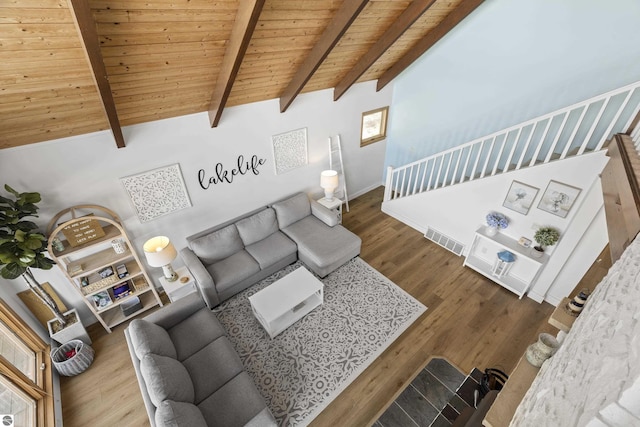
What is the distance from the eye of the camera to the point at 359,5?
2369mm

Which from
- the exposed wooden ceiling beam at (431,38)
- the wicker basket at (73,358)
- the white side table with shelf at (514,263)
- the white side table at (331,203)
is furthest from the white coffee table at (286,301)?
the exposed wooden ceiling beam at (431,38)

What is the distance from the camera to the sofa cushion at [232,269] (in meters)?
3.60

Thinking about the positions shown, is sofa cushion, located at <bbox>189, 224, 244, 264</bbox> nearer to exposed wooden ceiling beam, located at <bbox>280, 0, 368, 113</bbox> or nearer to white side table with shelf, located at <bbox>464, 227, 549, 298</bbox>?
exposed wooden ceiling beam, located at <bbox>280, 0, 368, 113</bbox>

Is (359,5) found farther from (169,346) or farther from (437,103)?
(169,346)

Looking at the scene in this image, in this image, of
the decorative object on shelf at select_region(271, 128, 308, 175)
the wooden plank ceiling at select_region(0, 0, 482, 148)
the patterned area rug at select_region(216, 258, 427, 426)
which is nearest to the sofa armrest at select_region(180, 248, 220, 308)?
the patterned area rug at select_region(216, 258, 427, 426)

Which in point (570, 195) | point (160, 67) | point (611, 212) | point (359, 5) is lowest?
point (570, 195)

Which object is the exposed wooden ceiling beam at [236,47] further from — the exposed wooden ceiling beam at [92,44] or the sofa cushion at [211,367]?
the sofa cushion at [211,367]

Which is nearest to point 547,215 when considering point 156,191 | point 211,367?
point 211,367

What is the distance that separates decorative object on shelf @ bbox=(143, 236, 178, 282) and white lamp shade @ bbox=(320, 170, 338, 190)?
249 centimetres

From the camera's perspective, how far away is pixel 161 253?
3.18 m

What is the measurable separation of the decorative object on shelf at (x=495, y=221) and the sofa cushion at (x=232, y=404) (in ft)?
11.2

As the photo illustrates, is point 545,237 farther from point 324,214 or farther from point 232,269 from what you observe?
point 232,269

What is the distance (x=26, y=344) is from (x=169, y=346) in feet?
4.94

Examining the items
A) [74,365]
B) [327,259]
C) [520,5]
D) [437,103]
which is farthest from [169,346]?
[520,5]
